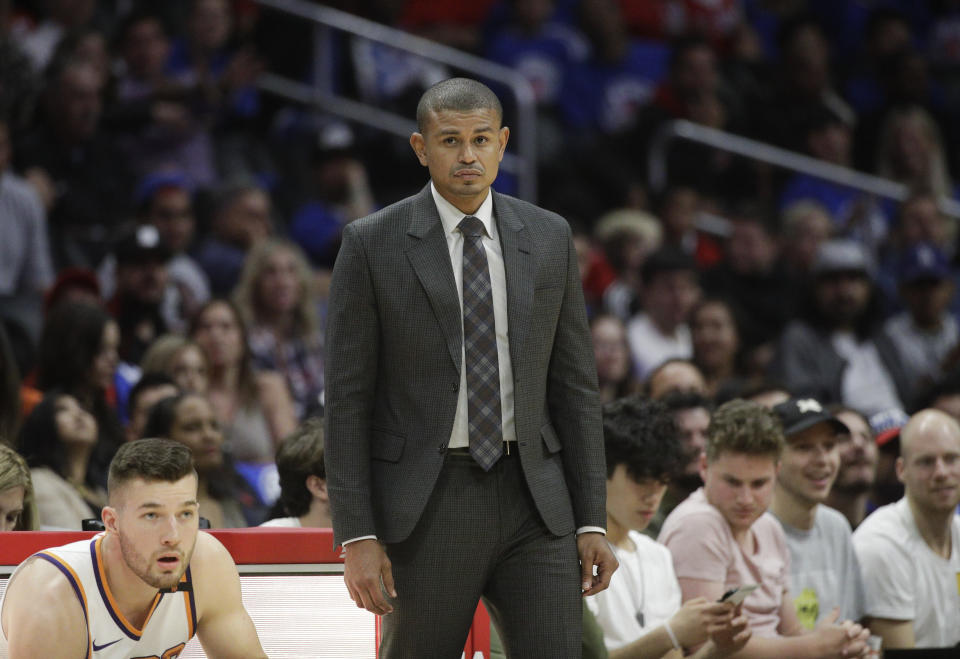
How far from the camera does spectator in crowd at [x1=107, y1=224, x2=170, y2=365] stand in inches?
275

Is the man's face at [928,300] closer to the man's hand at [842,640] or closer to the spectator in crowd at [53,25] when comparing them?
the man's hand at [842,640]

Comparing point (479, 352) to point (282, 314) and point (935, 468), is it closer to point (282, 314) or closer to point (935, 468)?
point (935, 468)

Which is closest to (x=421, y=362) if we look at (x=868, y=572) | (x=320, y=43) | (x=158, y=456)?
(x=158, y=456)

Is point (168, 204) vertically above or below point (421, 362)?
above

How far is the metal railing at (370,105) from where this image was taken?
891cm

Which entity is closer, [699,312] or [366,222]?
[366,222]

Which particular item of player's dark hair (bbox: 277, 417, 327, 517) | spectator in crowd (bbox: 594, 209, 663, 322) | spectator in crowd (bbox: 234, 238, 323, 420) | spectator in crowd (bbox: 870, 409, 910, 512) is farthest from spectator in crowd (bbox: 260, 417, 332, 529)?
spectator in crowd (bbox: 594, 209, 663, 322)

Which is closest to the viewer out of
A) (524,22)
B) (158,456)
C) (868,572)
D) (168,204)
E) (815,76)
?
(158,456)

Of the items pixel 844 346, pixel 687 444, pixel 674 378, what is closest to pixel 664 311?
pixel 844 346

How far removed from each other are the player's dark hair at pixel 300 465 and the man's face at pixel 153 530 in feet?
4.06

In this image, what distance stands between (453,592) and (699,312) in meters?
4.88

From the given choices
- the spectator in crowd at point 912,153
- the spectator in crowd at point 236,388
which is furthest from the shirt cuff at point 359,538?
the spectator in crowd at point 912,153

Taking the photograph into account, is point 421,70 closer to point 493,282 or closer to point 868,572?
point 868,572

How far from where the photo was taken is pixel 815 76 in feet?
35.3
